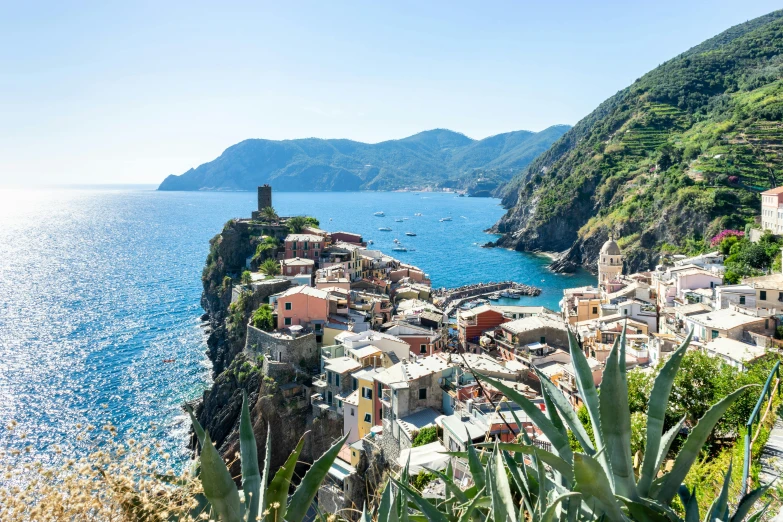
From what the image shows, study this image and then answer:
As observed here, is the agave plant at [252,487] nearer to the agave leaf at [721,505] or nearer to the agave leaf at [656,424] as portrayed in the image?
the agave leaf at [656,424]

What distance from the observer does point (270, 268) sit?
40688 mm

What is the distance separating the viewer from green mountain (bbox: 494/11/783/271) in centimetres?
6444

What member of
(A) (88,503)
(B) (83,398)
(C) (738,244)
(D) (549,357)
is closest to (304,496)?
(A) (88,503)

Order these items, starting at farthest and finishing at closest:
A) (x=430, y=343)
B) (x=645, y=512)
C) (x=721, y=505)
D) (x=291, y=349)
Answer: (x=430, y=343), (x=291, y=349), (x=721, y=505), (x=645, y=512)

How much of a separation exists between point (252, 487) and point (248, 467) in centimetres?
14

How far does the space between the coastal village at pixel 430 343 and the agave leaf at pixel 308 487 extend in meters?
6.55

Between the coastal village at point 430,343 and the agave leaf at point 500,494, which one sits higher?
the agave leaf at point 500,494

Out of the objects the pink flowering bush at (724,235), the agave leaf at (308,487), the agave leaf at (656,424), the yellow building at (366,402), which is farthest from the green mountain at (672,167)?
the agave leaf at (308,487)

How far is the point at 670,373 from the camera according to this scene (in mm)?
3379

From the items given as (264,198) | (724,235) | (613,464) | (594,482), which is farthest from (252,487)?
(724,235)

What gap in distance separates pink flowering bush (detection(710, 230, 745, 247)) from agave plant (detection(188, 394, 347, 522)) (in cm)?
5728

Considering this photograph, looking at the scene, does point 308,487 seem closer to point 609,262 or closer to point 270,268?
point 270,268

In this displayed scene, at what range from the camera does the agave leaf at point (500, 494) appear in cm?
338

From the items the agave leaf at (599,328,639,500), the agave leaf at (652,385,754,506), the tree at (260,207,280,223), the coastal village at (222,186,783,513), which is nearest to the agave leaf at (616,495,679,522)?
the agave leaf at (599,328,639,500)
